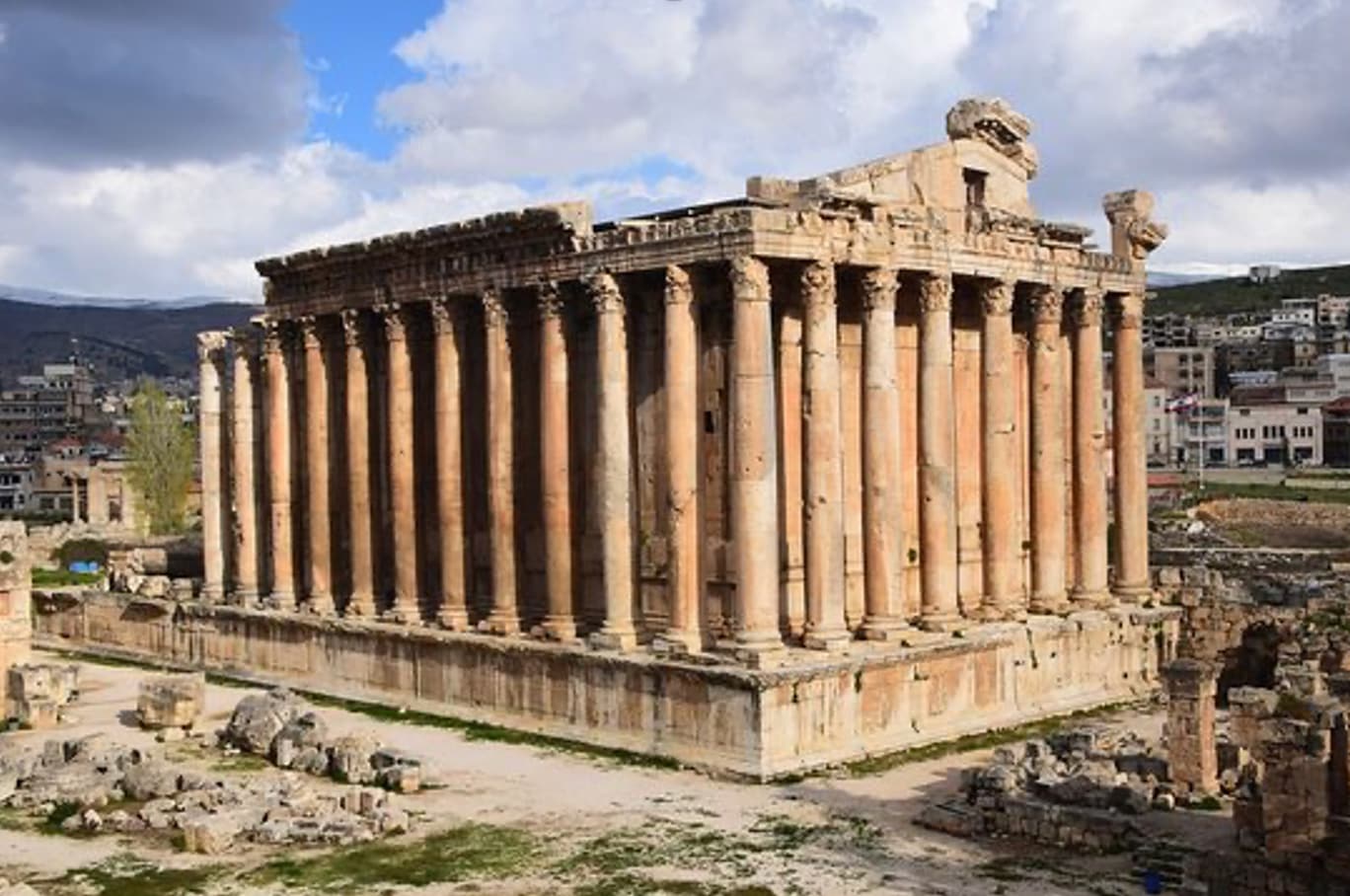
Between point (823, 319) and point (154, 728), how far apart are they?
1608cm

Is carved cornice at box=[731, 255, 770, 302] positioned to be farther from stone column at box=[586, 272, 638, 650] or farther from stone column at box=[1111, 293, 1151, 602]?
stone column at box=[1111, 293, 1151, 602]

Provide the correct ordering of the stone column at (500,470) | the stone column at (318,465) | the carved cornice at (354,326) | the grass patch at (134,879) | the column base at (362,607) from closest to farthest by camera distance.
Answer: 1. the grass patch at (134,879)
2. the stone column at (500,470)
3. the column base at (362,607)
4. the carved cornice at (354,326)
5. the stone column at (318,465)

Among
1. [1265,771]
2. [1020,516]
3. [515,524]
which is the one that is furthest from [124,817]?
[1020,516]

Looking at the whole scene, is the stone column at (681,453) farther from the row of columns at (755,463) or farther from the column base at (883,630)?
the column base at (883,630)

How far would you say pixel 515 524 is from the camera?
110ft

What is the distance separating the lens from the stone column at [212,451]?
43.3 m

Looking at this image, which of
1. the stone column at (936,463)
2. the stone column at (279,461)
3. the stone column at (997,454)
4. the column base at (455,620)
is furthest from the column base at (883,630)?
the stone column at (279,461)

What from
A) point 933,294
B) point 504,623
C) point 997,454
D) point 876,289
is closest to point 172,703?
point 504,623

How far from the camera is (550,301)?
31656mm

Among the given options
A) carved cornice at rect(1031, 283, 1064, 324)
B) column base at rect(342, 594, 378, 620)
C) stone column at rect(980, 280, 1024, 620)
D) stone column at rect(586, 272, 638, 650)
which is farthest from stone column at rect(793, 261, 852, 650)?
column base at rect(342, 594, 378, 620)

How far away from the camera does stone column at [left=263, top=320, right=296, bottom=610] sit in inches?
1586

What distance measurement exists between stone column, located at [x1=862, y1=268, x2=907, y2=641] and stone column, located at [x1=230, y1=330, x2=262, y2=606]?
61.7 ft

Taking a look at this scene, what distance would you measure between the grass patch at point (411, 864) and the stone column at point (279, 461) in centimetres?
1819

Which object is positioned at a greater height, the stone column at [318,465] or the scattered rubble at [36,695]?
the stone column at [318,465]
